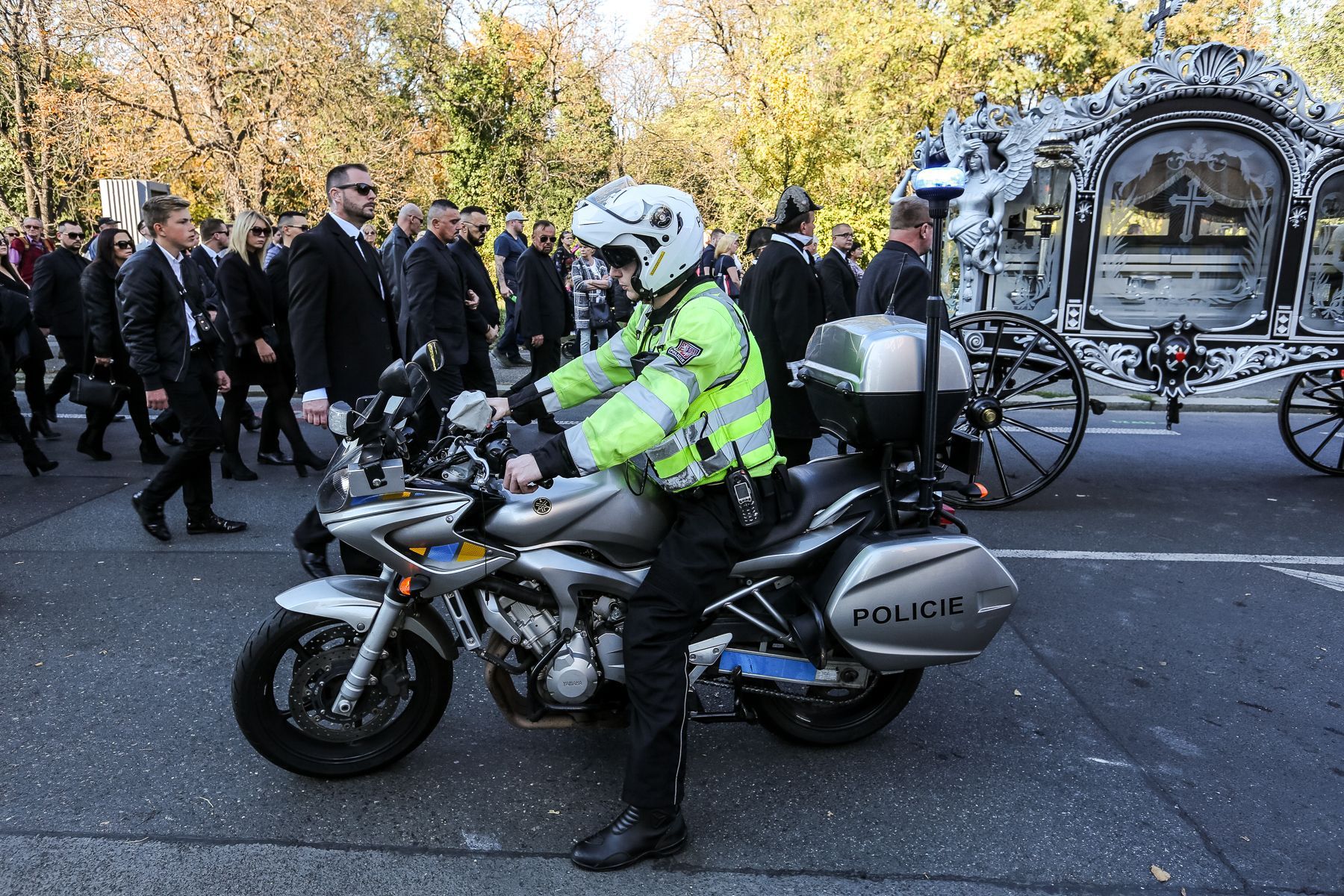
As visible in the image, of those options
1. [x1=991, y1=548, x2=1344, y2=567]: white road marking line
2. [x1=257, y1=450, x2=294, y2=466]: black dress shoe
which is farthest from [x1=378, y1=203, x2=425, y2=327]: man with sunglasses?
[x1=991, y1=548, x2=1344, y2=567]: white road marking line

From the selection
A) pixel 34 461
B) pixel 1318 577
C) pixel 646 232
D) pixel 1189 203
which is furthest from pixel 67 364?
pixel 1318 577

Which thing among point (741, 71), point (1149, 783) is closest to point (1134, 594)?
point (1149, 783)

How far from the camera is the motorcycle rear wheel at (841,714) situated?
3195mm

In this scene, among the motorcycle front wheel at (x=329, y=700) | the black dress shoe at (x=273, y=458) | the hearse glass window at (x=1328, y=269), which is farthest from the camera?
the black dress shoe at (x=273, y=458)

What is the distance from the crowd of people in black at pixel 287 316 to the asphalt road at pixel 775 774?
0.97 meters

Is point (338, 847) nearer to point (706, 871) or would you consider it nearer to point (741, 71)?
point (706, 871)

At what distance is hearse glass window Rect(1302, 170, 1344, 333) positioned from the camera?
255 inches

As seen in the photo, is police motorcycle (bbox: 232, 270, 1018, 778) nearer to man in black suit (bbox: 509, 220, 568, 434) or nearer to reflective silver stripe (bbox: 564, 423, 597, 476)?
reflective silver stripe (bbox: 564, 423, 597, 476)

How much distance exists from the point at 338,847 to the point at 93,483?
5.18 metres

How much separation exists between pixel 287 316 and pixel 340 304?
221 cm

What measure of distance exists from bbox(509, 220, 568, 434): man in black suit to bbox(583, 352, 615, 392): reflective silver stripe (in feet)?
19.6

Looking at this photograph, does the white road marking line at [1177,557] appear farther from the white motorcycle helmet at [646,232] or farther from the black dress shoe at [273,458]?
the black dress shoe at [273,458]

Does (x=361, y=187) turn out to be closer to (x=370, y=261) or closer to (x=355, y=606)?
(x=370, y=261)

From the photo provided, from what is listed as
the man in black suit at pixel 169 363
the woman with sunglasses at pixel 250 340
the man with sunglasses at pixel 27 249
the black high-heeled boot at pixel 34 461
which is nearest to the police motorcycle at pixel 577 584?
the man in black suit at pixel 169 363
